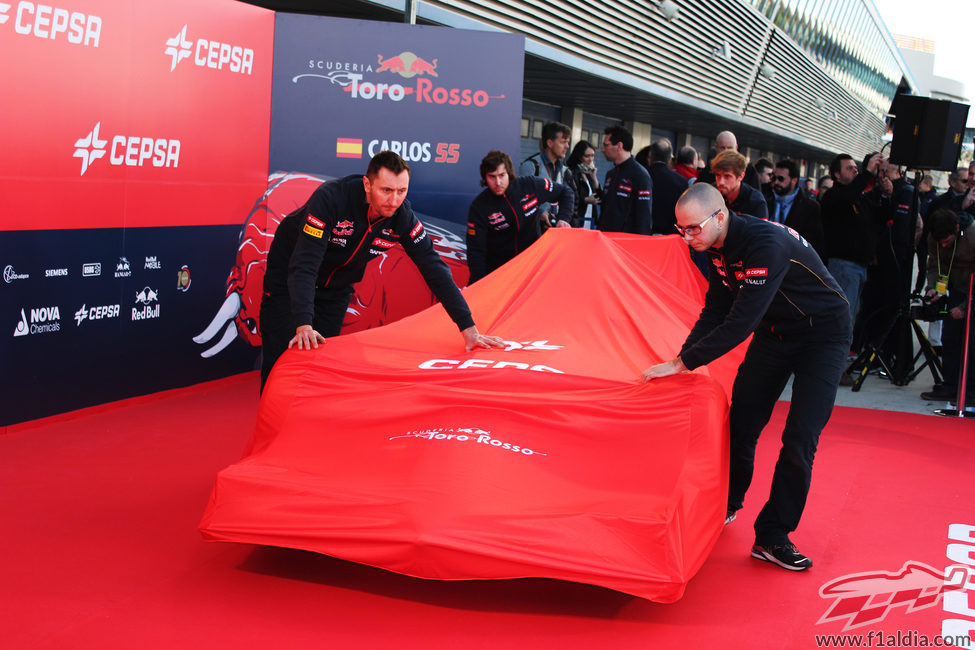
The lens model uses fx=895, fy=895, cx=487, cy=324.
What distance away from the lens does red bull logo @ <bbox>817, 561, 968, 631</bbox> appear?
281 cm

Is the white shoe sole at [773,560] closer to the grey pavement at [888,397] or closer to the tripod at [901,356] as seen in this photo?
the grey pavement at [888,397]

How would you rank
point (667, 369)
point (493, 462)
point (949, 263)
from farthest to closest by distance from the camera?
point (949, 263)
point (667, 369)
point (493, 462)

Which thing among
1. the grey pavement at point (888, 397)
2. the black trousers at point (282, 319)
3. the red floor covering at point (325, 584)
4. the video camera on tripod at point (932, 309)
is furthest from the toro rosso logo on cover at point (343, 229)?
the video camera on tripod at point (932, 309)

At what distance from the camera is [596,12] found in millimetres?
10602

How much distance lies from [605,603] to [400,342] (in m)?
1.52

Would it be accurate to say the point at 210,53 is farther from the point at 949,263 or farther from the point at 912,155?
the point at 912,155

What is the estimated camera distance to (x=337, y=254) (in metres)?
3.84

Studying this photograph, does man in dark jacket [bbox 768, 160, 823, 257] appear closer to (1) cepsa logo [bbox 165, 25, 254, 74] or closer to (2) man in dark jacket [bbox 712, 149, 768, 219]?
(2) man in dark jacket [bbox 712, 149, 768, 219]

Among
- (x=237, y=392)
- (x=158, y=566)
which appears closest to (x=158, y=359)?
(x=237, y=392)

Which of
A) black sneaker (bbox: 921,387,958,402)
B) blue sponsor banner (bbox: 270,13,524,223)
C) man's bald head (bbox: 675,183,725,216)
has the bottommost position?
black sneaker (bbox: 921,387,958,402)

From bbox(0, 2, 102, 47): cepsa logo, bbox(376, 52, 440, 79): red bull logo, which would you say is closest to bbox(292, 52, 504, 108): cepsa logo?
bbox(376, 52, 440, 79): red bull logo

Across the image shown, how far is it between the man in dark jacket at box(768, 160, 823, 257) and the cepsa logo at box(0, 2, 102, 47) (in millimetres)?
4667

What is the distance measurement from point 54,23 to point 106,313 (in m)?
1.54

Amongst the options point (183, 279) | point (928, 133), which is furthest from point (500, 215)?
point (928, 133)
